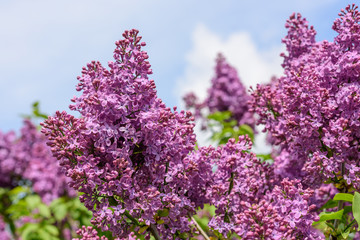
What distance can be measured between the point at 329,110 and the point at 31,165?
8.32 meters

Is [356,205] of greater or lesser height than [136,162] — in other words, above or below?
below

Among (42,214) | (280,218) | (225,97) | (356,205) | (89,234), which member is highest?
(225,97)

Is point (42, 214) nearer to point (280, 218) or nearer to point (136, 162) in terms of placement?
point (136, 162)

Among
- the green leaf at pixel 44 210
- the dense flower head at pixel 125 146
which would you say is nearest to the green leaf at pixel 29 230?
the green leaf at pixel 44 210

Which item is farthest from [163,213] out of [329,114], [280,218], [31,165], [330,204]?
[31,165]

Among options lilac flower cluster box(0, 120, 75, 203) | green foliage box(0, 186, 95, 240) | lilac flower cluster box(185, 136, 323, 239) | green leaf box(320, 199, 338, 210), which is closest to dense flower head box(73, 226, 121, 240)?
lilac flower cluster box(185, 136, 323, 239)

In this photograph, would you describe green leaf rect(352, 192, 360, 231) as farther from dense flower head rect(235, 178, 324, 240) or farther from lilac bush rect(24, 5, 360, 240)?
dense flower head rect(235, 178, 324, 240)

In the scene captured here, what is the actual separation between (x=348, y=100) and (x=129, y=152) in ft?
5.35

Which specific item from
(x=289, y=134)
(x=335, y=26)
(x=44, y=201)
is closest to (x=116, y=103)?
(x=289, y=134)

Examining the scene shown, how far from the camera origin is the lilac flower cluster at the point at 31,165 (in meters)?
9.74

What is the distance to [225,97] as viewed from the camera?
981 centimetres

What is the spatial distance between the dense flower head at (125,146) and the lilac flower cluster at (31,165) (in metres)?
6.82

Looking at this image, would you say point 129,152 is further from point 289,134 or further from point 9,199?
point 9,199

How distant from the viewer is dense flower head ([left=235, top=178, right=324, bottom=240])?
2.69m
